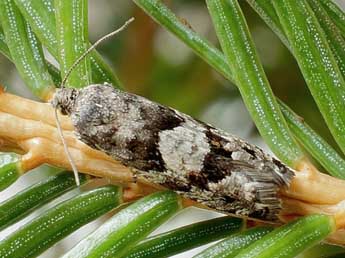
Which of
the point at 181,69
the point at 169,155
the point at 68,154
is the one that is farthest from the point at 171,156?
the point at 181,69

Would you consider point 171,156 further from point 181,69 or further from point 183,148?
point 181,69

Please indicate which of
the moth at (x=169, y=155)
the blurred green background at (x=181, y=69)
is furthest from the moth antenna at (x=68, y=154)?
the blurred green background at (x=181, y=69)

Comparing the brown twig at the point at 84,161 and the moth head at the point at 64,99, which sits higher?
the moth head at the point at 64,99

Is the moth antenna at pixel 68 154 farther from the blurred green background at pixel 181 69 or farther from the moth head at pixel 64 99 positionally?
the blurred green background at pixel 181 69

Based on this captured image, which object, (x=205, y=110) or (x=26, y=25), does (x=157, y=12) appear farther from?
(x=205, y=110)

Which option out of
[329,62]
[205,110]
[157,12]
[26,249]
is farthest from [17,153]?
[205,110]

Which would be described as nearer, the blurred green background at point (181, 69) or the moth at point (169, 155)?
the moth at point (169, 155)

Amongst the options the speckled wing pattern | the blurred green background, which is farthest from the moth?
the blurred green background
